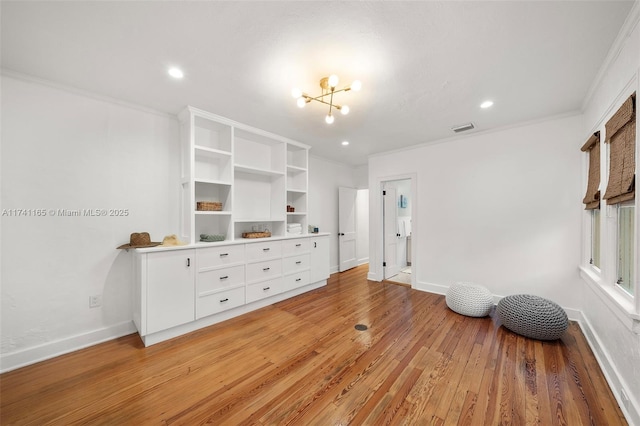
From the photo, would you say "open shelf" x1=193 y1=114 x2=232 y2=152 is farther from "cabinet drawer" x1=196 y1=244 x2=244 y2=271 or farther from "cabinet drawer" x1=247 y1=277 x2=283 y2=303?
"cabinet drawer" x1=247 y1=277 x2=283 y2=303

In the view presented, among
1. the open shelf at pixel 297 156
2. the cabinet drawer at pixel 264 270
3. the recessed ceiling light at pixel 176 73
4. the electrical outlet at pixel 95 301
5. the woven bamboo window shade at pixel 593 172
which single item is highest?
the recessed ceiling light at pixel 176 73

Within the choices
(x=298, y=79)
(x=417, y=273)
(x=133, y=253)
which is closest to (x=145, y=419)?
(x=133, y=253)

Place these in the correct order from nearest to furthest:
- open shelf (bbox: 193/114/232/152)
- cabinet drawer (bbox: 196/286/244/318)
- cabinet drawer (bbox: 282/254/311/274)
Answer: cabinet drawer (bbox: 196/286/244/318) → open shelf (bbox: 193/114/232/152) → cabinet drawer (bbox: 282/254/311/274)

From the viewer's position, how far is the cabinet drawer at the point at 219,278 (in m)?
2.81

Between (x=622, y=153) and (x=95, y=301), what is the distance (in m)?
5.00

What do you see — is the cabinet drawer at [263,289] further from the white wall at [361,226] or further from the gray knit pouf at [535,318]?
the white wall at [361,226]

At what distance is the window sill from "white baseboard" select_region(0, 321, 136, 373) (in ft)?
14.6

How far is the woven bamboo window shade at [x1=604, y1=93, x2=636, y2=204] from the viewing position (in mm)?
1628

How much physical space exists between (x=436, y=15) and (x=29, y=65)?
3.34 metres

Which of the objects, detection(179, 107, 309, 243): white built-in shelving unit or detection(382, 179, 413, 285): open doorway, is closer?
detection(179, 107, 309, 243): white built-in shelving unit

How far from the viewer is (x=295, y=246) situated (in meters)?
3.94

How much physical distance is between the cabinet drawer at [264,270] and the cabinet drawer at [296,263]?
0.10 metres

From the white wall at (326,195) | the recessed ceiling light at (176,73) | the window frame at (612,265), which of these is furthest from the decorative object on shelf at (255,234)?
the window frame at (612,265)

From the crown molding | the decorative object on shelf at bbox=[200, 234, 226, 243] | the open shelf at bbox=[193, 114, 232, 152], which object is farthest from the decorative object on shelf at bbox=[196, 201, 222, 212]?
the crown molding
